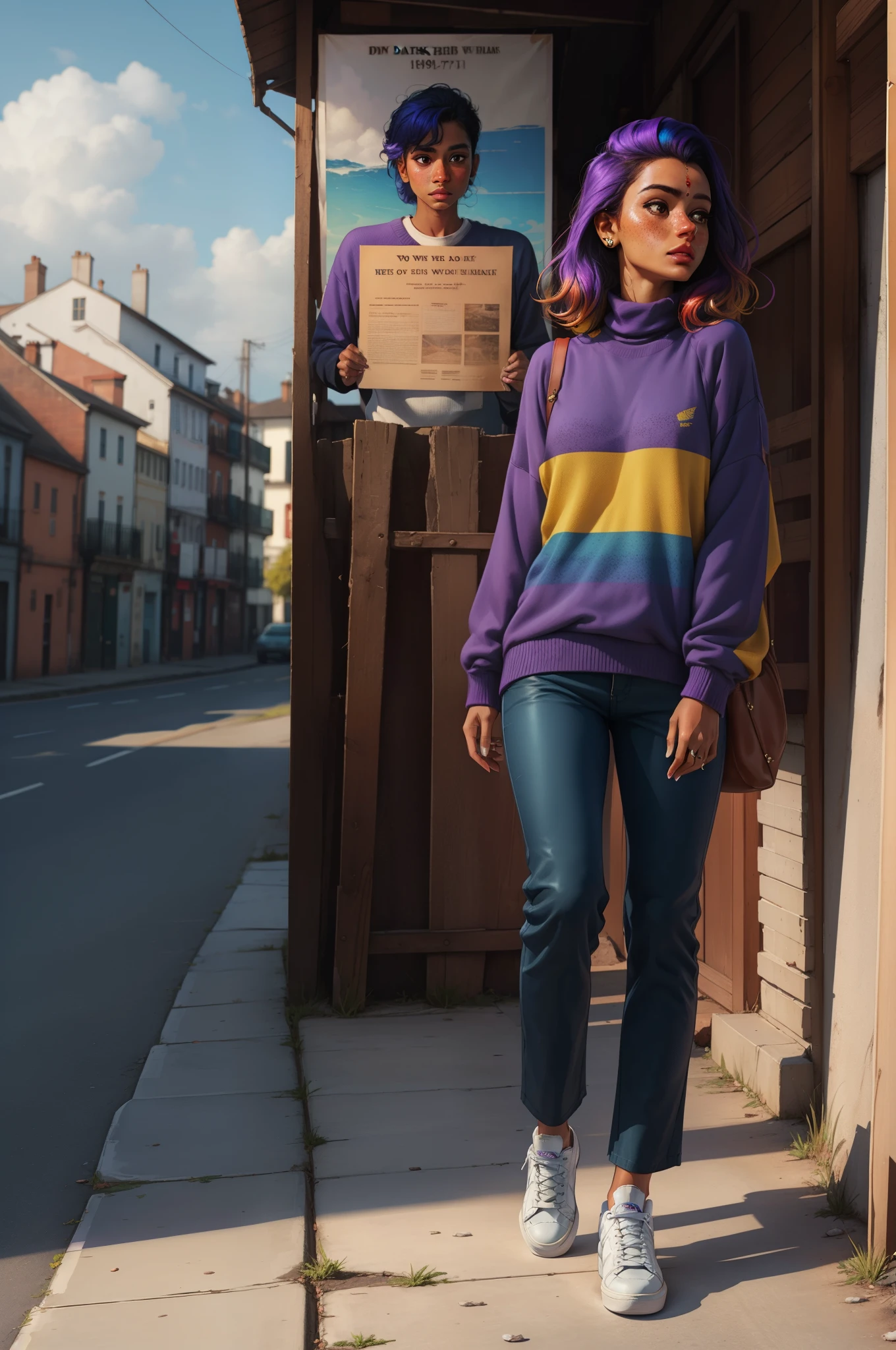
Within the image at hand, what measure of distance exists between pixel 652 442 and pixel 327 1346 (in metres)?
1.62

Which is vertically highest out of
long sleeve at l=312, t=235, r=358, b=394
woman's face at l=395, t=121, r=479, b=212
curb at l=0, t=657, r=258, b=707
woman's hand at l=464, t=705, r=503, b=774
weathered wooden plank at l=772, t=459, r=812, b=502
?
woman's face at l=395, t=121, r=479, b=212

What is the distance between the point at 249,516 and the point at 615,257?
71.7 meters

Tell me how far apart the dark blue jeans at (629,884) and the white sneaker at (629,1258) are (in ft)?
0.22

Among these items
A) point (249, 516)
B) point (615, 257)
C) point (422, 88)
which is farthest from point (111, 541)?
point (615, 257)

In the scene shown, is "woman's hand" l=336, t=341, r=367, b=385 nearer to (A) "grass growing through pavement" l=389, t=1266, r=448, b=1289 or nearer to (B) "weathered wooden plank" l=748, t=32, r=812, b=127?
(B) "weathered wooden plank" l=748, t=32, r=812, b=127

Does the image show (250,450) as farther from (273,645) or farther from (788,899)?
(788,899)

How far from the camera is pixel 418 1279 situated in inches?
94.4

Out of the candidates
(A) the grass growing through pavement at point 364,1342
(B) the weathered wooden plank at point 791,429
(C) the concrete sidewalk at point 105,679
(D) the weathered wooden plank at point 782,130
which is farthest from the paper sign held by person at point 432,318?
(C) the concrete sidewalk at point 105,679

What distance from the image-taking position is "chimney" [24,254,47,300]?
60188mm

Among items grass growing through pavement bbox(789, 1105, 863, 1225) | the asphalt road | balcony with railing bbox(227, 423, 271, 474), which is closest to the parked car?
balcony with railing bbox(227, 423, 271, 474)

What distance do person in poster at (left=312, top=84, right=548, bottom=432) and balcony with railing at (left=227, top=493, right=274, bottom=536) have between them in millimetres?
63238

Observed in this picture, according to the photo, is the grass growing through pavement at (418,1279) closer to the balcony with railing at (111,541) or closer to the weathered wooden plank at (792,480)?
the weathered wooden plank at (792,480)

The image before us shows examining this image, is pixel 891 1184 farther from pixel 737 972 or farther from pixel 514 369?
pixel 514 369

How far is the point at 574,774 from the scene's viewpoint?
2379 millimetres
